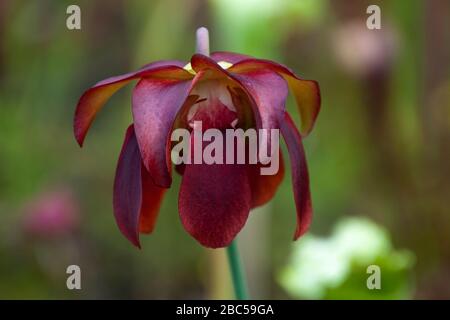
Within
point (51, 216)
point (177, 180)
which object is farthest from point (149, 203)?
point (177, 180)

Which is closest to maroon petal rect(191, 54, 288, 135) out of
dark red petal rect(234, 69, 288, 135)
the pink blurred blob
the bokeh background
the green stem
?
dark red petal rect(234, 69, 288, 135)

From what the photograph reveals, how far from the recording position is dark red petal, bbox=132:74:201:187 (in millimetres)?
564

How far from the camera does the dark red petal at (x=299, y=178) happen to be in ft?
1.93

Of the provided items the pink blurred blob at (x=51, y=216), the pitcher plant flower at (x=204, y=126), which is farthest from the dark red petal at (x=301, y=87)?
the pink blurred blob at (x=51, y=216)

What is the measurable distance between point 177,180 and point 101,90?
3.93 ft

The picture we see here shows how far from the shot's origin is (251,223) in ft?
4.88

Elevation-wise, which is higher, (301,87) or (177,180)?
(301,87)

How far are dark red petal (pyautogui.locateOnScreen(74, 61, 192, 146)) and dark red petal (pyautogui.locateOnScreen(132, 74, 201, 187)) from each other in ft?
0.06

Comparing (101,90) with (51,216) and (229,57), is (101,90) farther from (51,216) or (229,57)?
(51,216)

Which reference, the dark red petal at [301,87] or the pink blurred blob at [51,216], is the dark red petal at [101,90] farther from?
the pink blurred blob at [51,216]

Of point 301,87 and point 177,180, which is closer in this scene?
point 301,87

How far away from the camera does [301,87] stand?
0.64m
